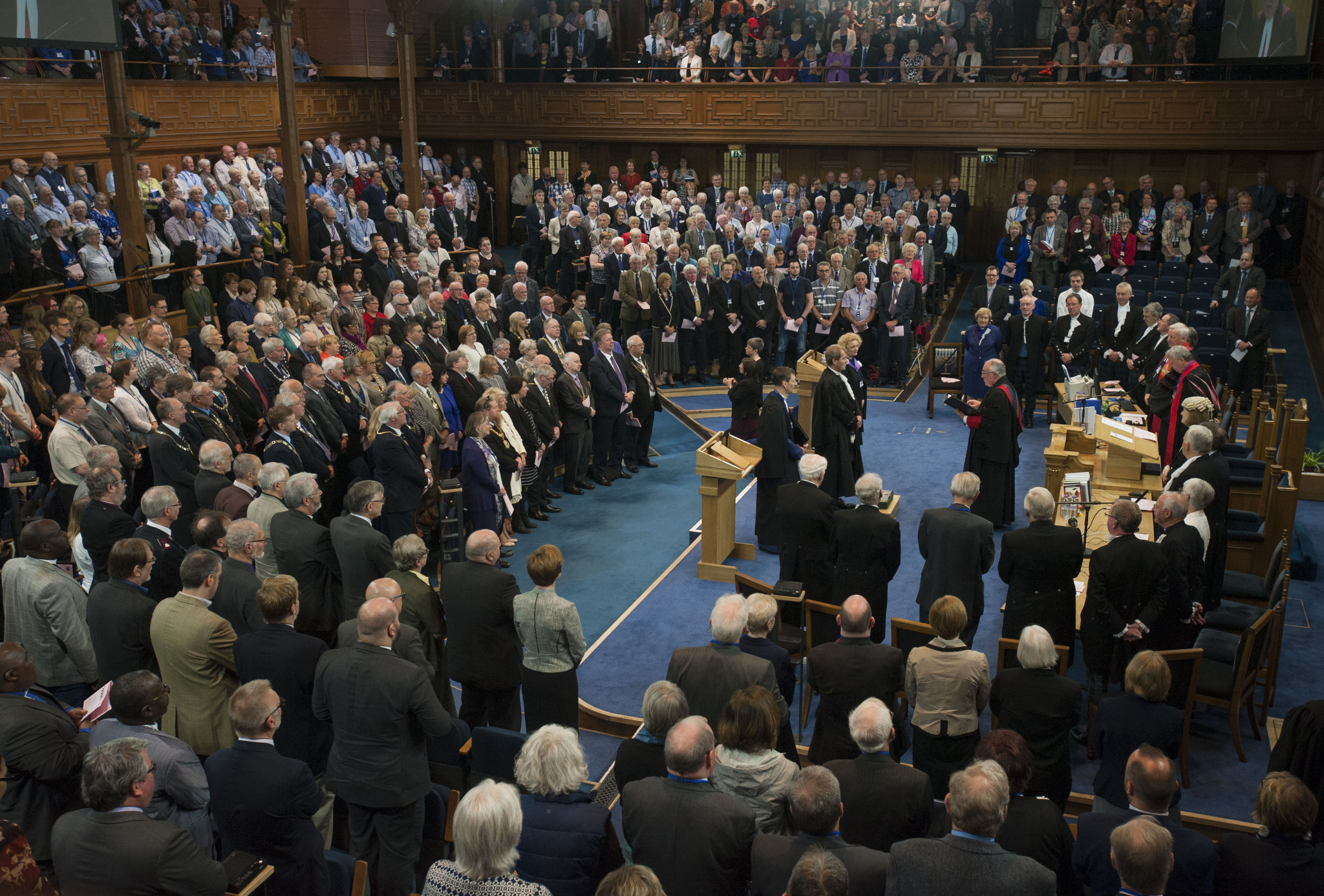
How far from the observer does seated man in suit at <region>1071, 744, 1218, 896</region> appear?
367cm

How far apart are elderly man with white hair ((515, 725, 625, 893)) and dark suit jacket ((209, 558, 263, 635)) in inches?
84.6

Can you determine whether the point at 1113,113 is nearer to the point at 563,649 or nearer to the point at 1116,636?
the point at 1116,636

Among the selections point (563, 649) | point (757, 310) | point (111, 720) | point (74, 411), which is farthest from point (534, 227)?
point (111, 720)

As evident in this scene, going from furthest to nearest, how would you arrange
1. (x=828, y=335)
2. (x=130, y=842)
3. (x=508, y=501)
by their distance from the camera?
(x=828, y=335) < (x=508, y=501) < (x=130, y=842)

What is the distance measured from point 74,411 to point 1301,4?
55.7 feet

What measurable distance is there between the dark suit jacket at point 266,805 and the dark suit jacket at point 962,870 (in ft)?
6.86

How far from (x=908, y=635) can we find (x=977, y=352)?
5.71 m

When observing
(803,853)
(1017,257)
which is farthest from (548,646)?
(1017,257)

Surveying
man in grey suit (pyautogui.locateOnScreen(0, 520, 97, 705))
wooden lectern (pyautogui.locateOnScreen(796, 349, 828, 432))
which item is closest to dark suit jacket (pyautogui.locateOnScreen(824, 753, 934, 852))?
man in grey suit (pyautogui.locateOnScreen(0, 520, 97, 705))

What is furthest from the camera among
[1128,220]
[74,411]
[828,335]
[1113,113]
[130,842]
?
[1113,113]

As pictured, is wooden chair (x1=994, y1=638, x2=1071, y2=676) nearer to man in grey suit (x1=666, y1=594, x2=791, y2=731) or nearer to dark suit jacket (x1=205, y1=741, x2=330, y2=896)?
man in grey suit (x1=666, y1=594, x2=791, y2=731)

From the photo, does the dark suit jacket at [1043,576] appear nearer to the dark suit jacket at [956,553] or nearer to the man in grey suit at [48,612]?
the dark suit jacket at [956,553]

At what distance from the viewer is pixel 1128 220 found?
15422 millimetres

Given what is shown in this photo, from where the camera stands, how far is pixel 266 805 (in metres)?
3.84
